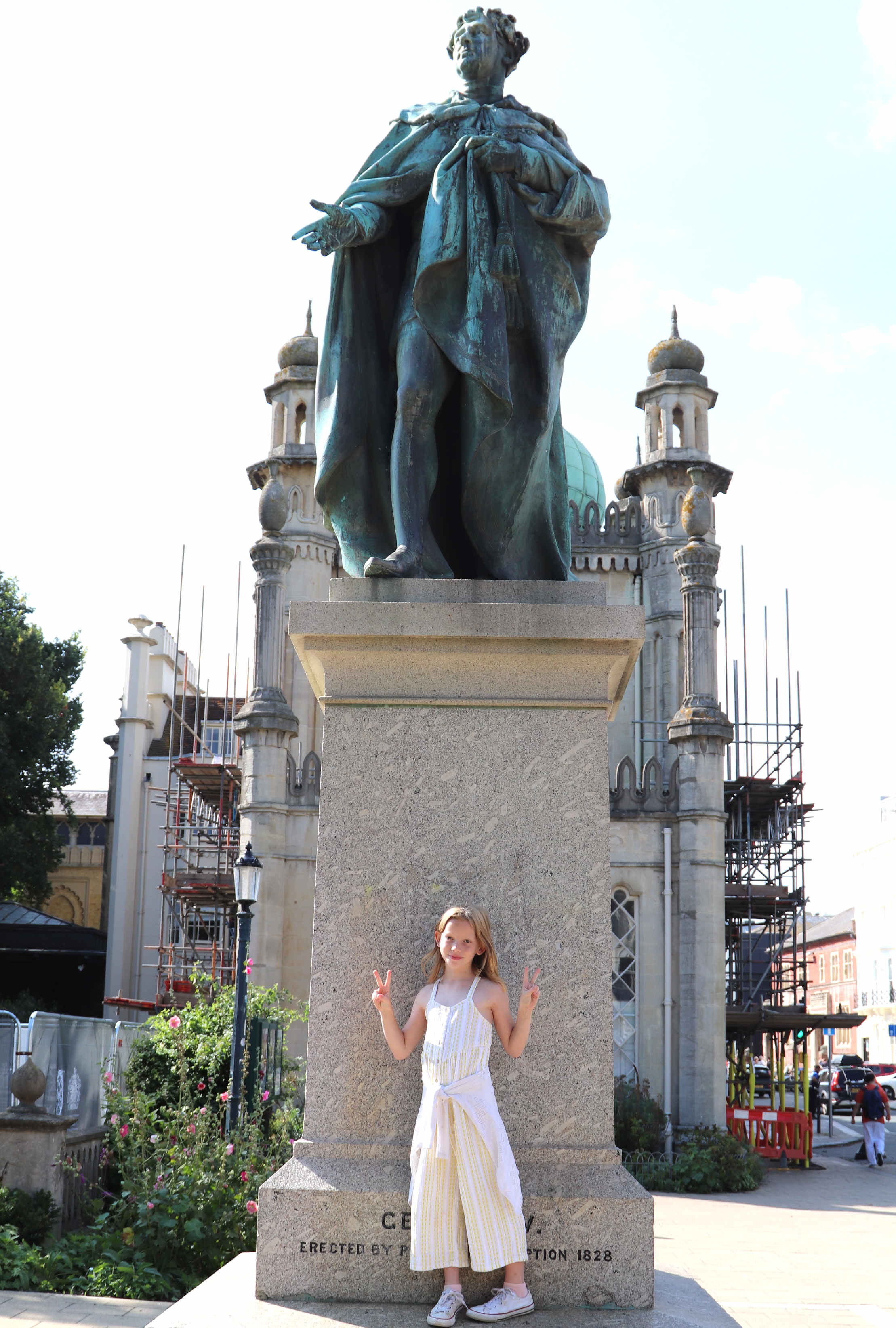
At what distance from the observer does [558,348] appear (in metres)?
4.65

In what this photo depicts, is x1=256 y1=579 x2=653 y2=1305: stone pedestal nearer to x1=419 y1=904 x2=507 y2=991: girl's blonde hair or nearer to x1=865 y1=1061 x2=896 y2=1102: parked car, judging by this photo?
x1=419 y1=904 x2=507 y2=991: girl's blonde hair

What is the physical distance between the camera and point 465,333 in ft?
14.7

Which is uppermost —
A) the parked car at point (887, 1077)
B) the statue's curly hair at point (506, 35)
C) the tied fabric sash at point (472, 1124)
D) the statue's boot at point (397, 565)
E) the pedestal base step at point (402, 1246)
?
the statue's curly hair at point (506, 35)

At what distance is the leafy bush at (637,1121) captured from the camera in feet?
63.7

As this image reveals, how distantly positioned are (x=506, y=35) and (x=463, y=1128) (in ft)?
12.4

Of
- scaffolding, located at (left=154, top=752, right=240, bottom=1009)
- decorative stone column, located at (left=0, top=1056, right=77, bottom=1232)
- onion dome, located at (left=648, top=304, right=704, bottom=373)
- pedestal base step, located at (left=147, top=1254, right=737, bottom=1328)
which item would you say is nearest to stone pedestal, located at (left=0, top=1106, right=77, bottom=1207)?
decorative stone column, located at (left=0, top=1056, right=77, bottom=1232)

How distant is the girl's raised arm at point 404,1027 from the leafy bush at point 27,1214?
711cm

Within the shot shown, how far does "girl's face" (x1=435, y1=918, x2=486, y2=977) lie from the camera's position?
150 inches

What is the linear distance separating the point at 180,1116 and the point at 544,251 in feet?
24.1

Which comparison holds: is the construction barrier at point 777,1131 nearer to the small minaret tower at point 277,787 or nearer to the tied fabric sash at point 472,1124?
the small minaret tower at point 277,787

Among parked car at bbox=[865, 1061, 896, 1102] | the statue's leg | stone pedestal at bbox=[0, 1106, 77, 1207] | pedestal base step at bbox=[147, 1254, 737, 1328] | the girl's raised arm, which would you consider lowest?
parked car at bbox=[865, 1061, 896, 1102]

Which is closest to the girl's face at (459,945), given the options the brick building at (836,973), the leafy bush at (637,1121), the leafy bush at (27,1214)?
the leafy bush at (27,1214)

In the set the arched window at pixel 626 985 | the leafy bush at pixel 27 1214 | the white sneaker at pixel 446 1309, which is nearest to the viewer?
the white sneaker at pixel 446 1309

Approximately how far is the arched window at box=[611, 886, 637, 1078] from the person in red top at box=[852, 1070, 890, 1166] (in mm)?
4441
